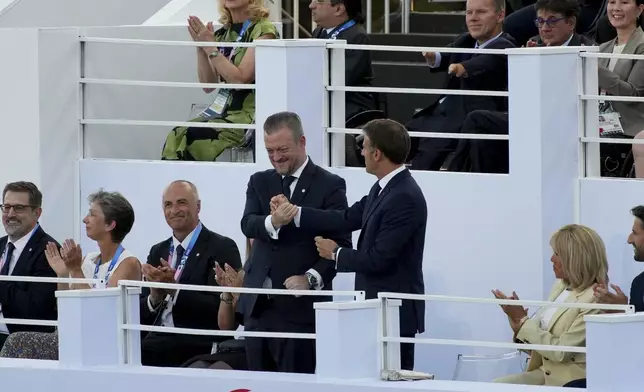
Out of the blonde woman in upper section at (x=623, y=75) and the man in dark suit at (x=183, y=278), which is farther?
the blonde woman in upper section at (x=623, y=75)

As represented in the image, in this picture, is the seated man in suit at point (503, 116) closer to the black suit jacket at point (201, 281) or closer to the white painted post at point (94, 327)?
the black suit jacket at point (201, 281)

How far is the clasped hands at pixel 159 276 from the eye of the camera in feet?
29.5

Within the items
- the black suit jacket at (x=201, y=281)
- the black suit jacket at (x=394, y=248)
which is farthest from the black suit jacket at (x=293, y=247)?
the black suit jacket at (x=201, y=281)

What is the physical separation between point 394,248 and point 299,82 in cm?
185

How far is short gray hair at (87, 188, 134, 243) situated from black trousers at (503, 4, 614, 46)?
118 inches

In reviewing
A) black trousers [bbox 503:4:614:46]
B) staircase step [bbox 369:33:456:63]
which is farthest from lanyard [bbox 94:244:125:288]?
staircase step [bbox 369:33:456:63]

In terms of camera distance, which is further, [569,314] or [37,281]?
[37,281]

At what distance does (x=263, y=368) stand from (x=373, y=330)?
92 cm

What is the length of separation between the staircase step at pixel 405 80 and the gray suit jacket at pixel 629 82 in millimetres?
2823

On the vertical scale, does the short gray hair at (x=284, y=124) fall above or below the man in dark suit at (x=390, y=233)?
above

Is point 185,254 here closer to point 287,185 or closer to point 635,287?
point 287,185

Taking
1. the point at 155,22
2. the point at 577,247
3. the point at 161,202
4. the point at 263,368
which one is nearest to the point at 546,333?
the point at 577,247

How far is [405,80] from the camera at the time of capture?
12258mm

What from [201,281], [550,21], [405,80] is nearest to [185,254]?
[201,281]
